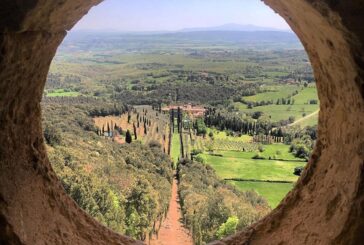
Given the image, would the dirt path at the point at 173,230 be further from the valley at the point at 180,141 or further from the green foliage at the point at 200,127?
the green foliage at the point at 200,127

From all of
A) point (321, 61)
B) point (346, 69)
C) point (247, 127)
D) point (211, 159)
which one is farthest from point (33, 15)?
Answer: point (247, 127)

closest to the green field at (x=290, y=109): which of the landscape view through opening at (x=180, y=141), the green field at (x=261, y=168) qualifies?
the landscape view through opening at (x=180, y=141)

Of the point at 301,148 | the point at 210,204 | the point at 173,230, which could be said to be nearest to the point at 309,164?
the point at 210,204

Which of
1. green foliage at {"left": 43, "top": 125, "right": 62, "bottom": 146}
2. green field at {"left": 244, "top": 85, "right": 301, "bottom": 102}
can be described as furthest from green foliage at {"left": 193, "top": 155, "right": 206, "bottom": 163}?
green field at {"left": 244, "top": 85, "right": 301, "bottom": 102}

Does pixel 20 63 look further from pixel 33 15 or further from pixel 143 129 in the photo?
pixel 143 129

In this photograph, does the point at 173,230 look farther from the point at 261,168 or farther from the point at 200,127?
the point at 200,127

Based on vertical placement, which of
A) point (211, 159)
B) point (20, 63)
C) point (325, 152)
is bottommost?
point (211, 159)

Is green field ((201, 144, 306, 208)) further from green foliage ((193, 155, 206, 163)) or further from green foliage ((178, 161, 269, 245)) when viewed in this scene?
green foliage ((178, 161, 269, 245))
